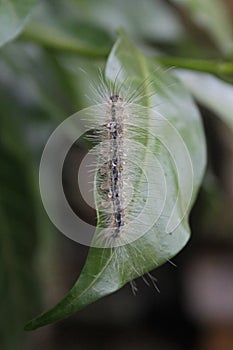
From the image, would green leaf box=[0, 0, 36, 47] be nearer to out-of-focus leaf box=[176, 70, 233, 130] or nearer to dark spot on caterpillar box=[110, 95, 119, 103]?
dark spot on caterpillar box=[110, 95, 119, 103]

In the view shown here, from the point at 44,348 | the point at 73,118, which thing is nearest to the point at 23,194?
the point at 73,118

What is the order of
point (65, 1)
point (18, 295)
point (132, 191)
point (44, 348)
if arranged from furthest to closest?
point (44, 348)
point (65, 1)
point (18, 295)
point (132, 191)

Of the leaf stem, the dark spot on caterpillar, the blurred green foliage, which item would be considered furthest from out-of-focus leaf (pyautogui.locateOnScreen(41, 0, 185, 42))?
the dark spot on caterpillar

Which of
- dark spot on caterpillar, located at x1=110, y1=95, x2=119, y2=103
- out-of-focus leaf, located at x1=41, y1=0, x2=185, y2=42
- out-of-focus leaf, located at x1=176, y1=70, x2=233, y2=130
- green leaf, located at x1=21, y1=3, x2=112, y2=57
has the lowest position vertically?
dark spot on caterpillar, located at x1=110, y1=95, x2=119, y2=103

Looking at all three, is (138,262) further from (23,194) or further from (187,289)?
(187,289)

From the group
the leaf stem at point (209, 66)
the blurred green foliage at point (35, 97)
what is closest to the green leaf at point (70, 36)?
the blurred green foliage at point (35, 97)

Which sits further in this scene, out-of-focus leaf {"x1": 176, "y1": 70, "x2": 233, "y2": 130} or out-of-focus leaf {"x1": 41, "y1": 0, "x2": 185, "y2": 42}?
out-of-focus leaf {"x1": 41, "y1": 0, "x2": 185, "y2": 42}
